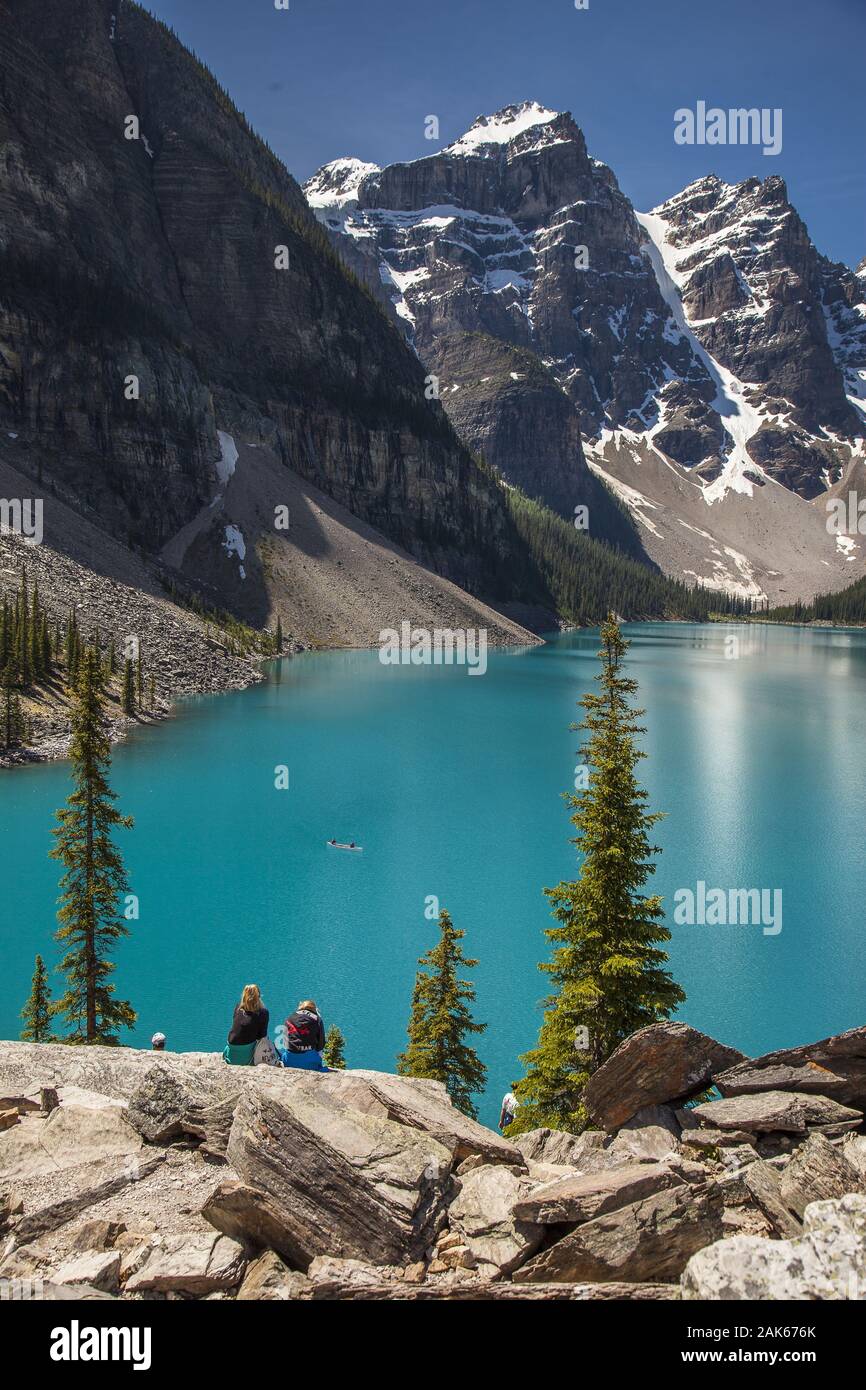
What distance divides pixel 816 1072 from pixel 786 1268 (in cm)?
523

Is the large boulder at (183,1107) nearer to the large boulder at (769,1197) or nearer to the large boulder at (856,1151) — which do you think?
the large boulder at (769,1197)

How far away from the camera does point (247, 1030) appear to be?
1212 centimetres

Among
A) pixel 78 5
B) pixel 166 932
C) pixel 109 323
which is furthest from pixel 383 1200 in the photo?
pixel 78 5

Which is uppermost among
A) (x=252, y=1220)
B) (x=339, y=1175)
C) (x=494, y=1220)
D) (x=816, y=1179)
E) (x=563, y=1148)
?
(x=339, y=1175)

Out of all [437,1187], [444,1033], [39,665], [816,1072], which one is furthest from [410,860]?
[39,665]

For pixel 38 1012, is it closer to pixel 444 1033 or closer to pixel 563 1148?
pixel 444 1033

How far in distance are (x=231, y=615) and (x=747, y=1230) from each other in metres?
116

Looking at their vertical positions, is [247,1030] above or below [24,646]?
below

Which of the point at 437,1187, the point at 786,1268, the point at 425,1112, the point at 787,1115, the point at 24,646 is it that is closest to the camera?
the point at 786,1268

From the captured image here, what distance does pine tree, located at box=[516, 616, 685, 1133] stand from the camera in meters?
15.5

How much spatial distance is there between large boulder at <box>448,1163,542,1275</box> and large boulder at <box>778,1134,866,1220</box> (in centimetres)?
269

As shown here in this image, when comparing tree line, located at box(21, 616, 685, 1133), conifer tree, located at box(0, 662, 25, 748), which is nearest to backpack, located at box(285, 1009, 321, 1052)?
tree line, located at box(21, 616, 685, 1133)

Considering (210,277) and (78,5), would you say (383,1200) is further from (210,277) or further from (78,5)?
(78,5)
